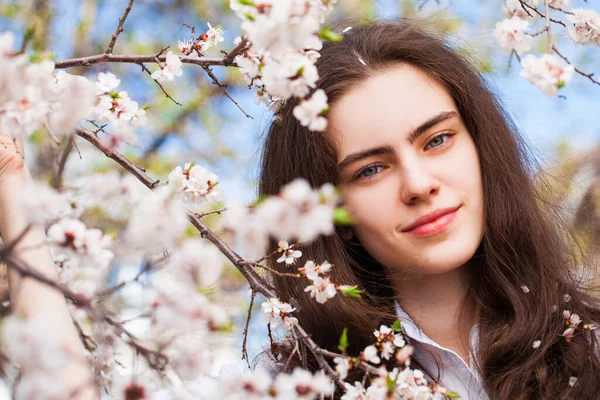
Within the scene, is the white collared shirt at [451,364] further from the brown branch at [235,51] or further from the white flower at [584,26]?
the brown branch at [235,51]

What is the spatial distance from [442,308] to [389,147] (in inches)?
18.8

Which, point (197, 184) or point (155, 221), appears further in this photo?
point (197, 184)

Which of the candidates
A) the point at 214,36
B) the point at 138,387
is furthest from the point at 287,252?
the point at 138,387

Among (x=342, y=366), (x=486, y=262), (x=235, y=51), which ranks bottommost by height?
(x=486, y=262)

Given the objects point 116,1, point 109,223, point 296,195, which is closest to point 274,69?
point 296,195

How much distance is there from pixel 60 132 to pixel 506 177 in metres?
1.21

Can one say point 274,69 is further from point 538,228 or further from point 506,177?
point 538,228

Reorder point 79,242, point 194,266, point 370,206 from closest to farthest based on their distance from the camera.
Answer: point 194,266, point 79,242, point 370,206

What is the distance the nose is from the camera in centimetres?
136

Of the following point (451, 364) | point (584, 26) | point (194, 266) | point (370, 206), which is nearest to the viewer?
point (194, 266)

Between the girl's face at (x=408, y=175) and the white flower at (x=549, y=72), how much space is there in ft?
1.08

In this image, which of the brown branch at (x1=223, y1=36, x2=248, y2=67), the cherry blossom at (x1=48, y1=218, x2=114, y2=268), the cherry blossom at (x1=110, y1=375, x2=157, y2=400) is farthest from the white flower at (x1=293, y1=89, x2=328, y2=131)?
the cherry blossom at (x1=110, y1=375, x2=157, y2=400)

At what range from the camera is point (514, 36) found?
1.28 meters

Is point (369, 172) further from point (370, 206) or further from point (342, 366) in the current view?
point (342, 366)
